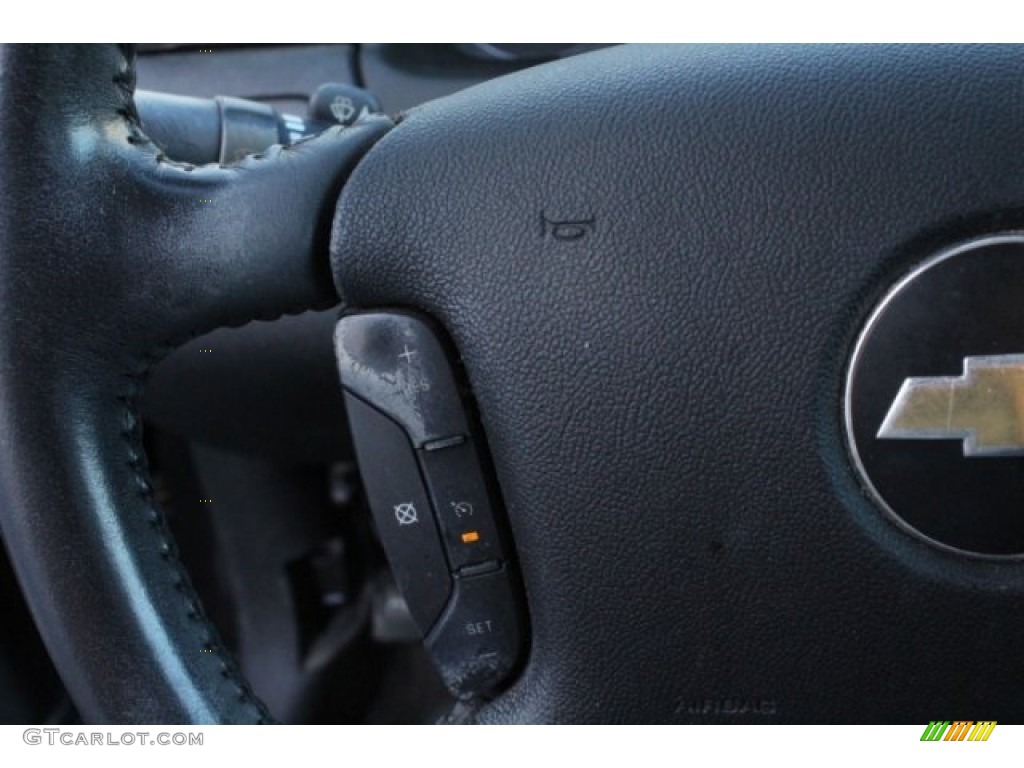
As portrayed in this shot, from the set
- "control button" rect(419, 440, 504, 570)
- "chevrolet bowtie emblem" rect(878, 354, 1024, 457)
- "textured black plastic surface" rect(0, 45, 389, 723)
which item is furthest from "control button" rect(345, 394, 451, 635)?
"chevrolet bowtie emblem" rect(878, 354, 1024, 457)

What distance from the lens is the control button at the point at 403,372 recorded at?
891 mm

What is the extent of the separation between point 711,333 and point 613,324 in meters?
0.08

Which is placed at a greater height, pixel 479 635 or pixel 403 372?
pixel 403 372

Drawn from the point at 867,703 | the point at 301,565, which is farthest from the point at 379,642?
the point at 867,703

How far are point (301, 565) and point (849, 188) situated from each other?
1.10 metres

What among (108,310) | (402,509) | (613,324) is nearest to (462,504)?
(402,509)

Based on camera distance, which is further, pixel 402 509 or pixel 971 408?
pixel 402 509

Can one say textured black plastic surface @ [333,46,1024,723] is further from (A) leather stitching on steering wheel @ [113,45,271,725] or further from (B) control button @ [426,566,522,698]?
(A) leather stitching on steering wheel @ [113,45,271,725]

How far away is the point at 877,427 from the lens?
0.83m

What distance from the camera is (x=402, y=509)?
92 centimetres

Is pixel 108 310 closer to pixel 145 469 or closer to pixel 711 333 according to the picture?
pixel 145 469

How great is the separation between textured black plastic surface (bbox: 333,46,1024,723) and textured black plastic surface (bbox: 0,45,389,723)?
0.23ft
